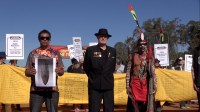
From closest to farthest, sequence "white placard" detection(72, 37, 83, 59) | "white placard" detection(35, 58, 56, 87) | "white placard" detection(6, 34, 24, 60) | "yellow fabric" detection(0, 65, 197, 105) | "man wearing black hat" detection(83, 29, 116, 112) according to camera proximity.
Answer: "white placard" detection(35, 58, 56, 87)
"man wearing black hat" detection(83, 29, 116, 112)
"yellow fabric" detection(0, 65, 197, 105)
"white placard" detection(6, 34, 24, 60)
"white placard" detection(72, 37, 83, 59)

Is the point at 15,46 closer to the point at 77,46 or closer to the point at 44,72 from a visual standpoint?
the point at 77,46

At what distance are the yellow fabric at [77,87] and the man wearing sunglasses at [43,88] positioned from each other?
3783 millimetres

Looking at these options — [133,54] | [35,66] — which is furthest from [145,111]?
[35,66]

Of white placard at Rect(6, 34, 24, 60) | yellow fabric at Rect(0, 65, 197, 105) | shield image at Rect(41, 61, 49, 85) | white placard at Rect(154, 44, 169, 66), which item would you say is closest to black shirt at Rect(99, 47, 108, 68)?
shield image at Rect(41, 61, 49, 85)

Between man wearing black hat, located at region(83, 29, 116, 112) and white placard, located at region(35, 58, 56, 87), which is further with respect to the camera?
man wearing black hat, located at region(83, 29, 116, 112)

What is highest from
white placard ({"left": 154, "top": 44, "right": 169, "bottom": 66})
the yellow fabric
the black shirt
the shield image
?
white placard ({"left": 154, "top": 44, "right": 169, "bottom": 66})

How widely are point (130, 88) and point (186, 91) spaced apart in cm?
404

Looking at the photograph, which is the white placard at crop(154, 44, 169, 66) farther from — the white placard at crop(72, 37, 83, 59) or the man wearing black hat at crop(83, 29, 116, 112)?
the man wearing black hat at crop(83, 29, 116, 112)

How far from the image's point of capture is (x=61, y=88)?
26.3 feet

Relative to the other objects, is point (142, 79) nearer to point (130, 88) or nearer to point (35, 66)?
point (130, 88)

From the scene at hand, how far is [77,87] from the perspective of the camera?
8031 millimetres

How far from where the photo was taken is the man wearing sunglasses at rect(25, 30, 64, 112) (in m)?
4.16

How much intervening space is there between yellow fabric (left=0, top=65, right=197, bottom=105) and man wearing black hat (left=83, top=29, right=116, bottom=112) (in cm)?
328

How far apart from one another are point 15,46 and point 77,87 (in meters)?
3.55
